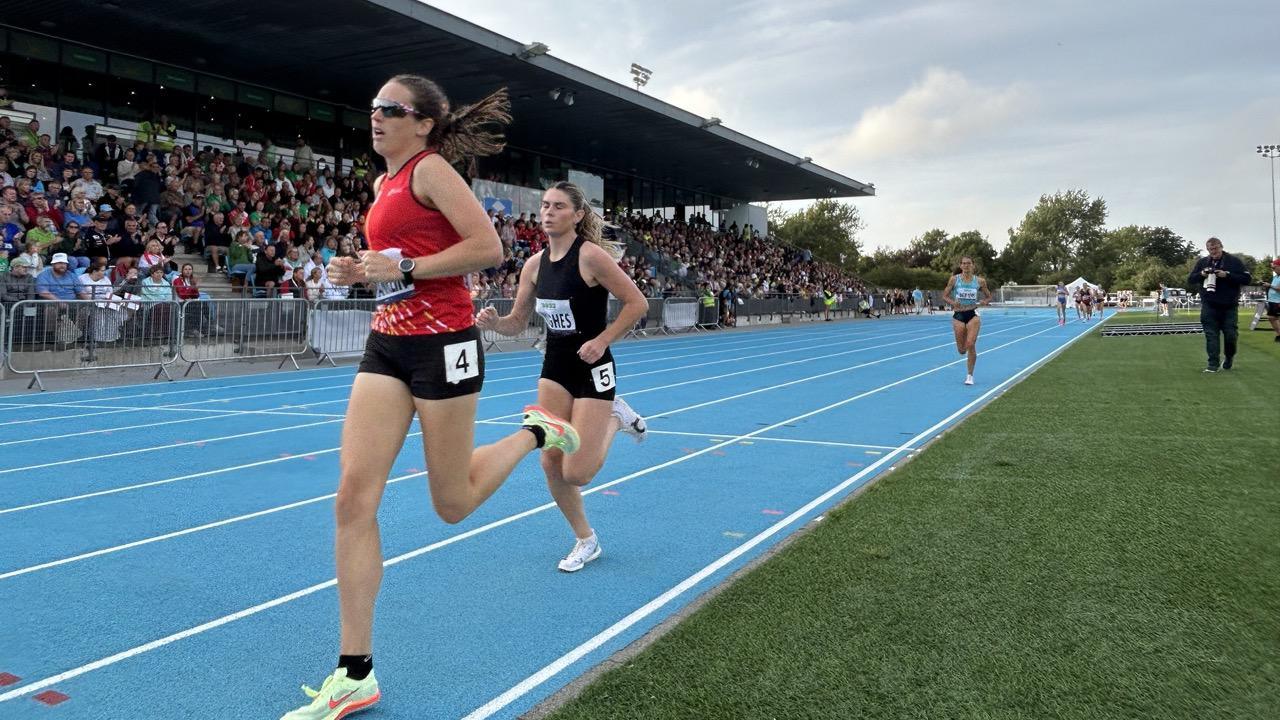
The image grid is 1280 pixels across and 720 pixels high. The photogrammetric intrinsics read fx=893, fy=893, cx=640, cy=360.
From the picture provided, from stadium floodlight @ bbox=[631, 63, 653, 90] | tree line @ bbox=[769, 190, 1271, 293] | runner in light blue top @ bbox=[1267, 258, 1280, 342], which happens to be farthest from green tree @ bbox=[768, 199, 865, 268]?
runner in light blue top @ bbox=[1267, 258, 1280, 342]

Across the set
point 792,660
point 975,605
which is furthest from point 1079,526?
point 792,660

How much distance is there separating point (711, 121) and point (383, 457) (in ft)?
100

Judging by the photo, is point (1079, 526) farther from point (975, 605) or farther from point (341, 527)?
point (341, 527)

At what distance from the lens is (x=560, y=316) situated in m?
4.52

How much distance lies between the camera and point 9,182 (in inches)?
559

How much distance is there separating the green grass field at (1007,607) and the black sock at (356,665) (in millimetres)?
682

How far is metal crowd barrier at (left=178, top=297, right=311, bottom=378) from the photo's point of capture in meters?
13.9

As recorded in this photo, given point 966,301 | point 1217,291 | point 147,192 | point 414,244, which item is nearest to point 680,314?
point 966,301

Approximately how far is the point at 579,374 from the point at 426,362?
153 cm

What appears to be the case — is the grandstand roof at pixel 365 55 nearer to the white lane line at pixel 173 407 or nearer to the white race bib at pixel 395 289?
the white lane line at pixel 173 407

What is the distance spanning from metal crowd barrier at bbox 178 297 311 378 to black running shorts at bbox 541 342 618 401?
11.1 m

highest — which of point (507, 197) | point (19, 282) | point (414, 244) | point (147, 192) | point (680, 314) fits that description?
point (507, 197)

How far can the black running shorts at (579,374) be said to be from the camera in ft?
14.6

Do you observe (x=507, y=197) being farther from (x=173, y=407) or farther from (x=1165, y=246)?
(x=1165, y=246)
